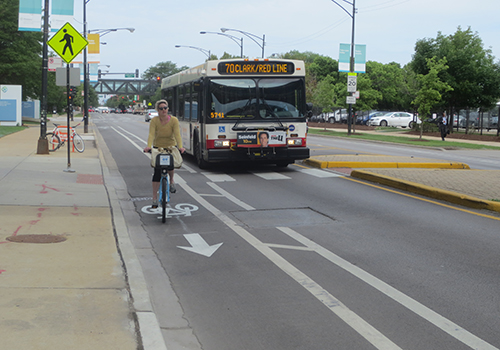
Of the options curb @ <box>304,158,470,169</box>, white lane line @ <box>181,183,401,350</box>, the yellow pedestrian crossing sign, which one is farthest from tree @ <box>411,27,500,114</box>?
white lane line @ <box>181,183,401,350</box>

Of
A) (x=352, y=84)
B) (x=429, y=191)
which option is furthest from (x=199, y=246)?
(x=352, y=84)

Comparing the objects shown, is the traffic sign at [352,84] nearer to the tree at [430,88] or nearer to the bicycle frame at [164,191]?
the tree at [430,88]

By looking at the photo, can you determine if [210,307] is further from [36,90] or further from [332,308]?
[36,90]

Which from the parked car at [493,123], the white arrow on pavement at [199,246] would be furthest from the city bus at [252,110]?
the parked car at [493,123]

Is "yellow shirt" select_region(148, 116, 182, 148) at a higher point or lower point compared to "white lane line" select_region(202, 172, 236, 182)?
higher

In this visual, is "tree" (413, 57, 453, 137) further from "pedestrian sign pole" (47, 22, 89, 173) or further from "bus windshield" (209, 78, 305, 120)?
"pedestrian sign pole" (47, 22, 89, 173)

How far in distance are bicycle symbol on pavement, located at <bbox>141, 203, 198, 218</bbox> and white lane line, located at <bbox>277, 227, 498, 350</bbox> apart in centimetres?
286

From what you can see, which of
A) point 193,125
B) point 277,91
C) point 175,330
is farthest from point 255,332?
point 193,125

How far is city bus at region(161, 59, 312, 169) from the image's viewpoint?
51.3 ft

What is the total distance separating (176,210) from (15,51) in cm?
4140

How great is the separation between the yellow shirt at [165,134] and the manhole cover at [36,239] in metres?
2.39

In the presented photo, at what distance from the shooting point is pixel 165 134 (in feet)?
31.0

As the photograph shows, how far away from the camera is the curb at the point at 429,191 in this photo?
1013cm

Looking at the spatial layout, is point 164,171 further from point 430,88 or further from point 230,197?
point 430,88
